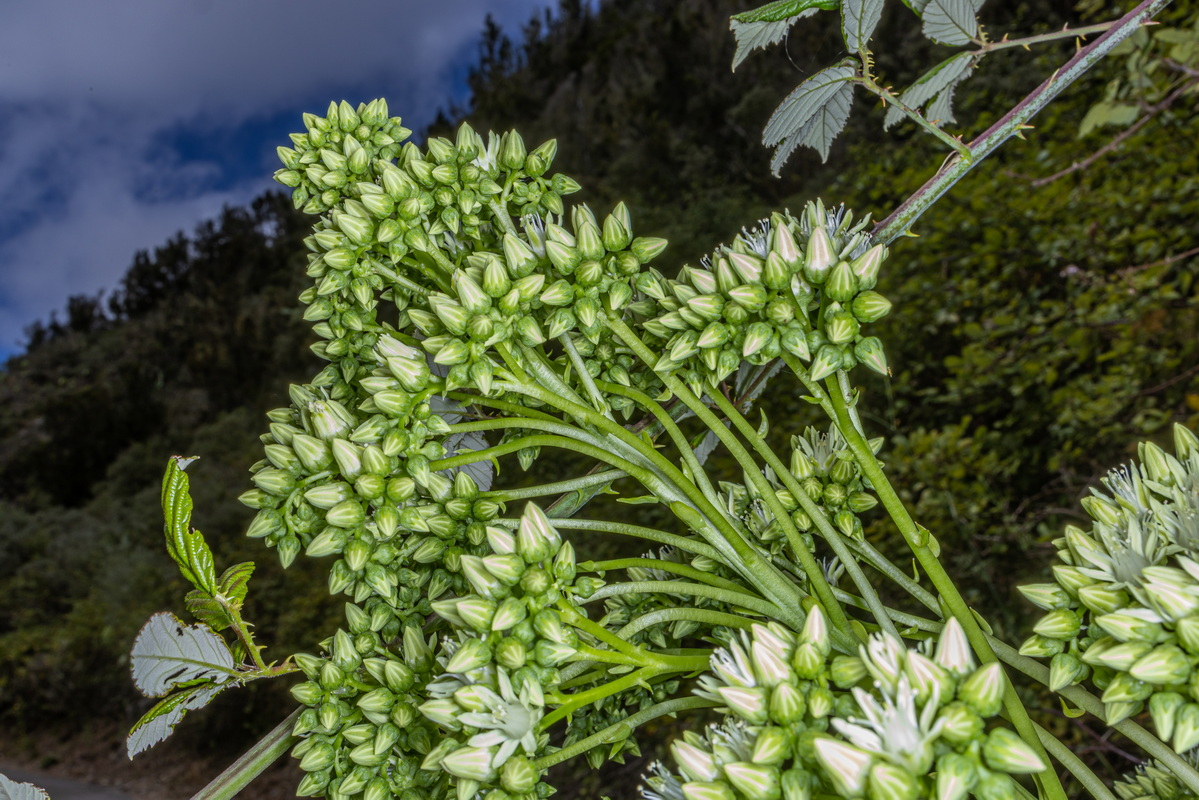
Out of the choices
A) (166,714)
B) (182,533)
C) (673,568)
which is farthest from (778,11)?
(166,714)

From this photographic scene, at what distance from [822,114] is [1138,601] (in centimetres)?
54

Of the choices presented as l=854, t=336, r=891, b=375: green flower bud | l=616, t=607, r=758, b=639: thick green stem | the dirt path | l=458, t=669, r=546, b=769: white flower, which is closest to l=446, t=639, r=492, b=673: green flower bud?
l=458, t=669, r=546, b=769: white flower

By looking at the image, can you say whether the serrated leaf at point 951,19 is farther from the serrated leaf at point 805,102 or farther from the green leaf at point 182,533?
the green leaf at point 182,533

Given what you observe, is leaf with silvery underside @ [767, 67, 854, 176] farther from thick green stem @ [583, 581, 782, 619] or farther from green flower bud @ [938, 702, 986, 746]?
green flower bud @ [938, 702, 986, 746]

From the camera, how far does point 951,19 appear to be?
735mm

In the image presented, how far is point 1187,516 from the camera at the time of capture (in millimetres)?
527

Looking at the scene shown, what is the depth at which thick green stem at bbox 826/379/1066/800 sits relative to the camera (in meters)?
0.50

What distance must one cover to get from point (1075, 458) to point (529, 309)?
2.87 m

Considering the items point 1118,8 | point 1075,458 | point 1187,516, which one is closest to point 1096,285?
point 1075,458

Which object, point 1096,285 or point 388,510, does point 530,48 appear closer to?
point 1096,285

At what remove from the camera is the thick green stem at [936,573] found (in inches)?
19.6

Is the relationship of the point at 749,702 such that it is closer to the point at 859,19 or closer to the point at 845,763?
the point at 845,763

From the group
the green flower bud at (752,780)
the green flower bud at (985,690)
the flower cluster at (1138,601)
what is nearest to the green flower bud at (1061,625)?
the flower cluster at (1138,601)

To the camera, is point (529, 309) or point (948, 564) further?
point (948, 564)
